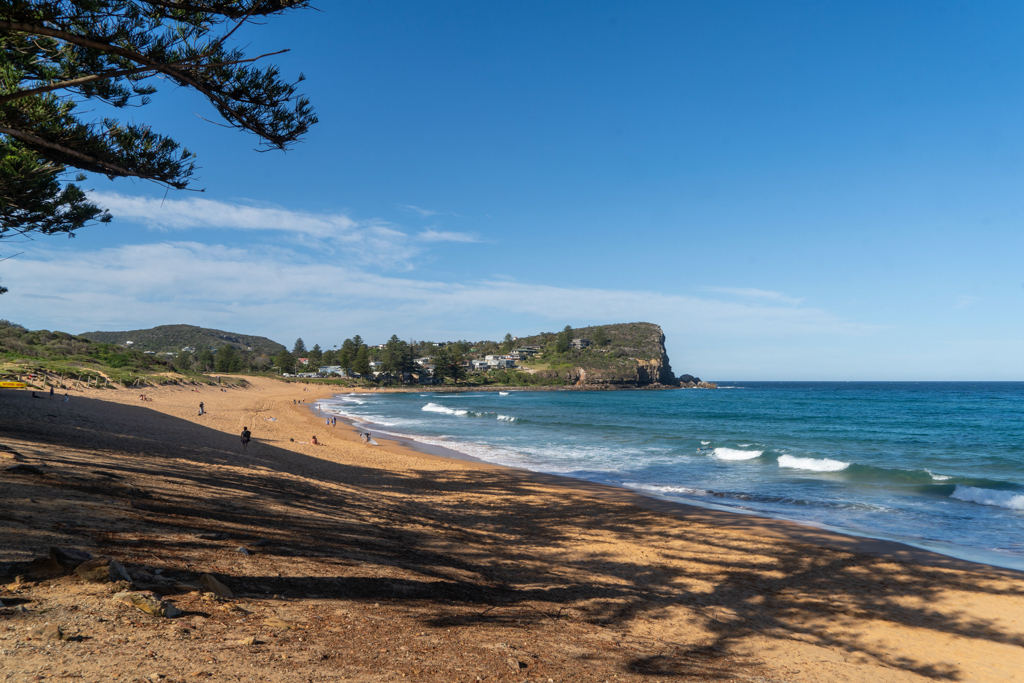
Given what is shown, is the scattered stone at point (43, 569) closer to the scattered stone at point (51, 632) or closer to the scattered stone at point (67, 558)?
the scattered stone at point (67, 558)

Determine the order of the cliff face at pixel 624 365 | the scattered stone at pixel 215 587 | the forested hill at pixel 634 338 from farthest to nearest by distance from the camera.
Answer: the forested hill at pixel 634 338 < the cliff face at pixel 624 365 < the scattered stone at pixel 215 587

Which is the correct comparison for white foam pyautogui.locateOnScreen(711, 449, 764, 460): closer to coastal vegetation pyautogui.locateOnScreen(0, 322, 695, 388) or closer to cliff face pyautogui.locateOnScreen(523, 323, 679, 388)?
coastal vegetation pyautogui.locateOnScreen(0, 322, 695, 388)

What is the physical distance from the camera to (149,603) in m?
4.01

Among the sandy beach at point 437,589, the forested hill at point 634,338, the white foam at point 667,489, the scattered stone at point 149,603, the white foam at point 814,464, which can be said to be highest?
the forested hill at point 634,338

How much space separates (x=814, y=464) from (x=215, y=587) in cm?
2424

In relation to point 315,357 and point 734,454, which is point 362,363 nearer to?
point 315,357

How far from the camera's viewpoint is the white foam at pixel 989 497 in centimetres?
1520

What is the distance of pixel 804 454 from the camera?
25.2 m

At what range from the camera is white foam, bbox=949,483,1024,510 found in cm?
1520

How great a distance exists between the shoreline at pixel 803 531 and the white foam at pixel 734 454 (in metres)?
10.1

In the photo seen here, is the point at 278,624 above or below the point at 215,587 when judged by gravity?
below

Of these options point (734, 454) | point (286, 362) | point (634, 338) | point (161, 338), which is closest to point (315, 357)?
point (286, 362)

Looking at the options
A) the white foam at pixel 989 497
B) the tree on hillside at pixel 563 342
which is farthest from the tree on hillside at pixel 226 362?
the white foam at pixel 989 497

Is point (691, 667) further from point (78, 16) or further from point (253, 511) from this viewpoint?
point (78, 16)
